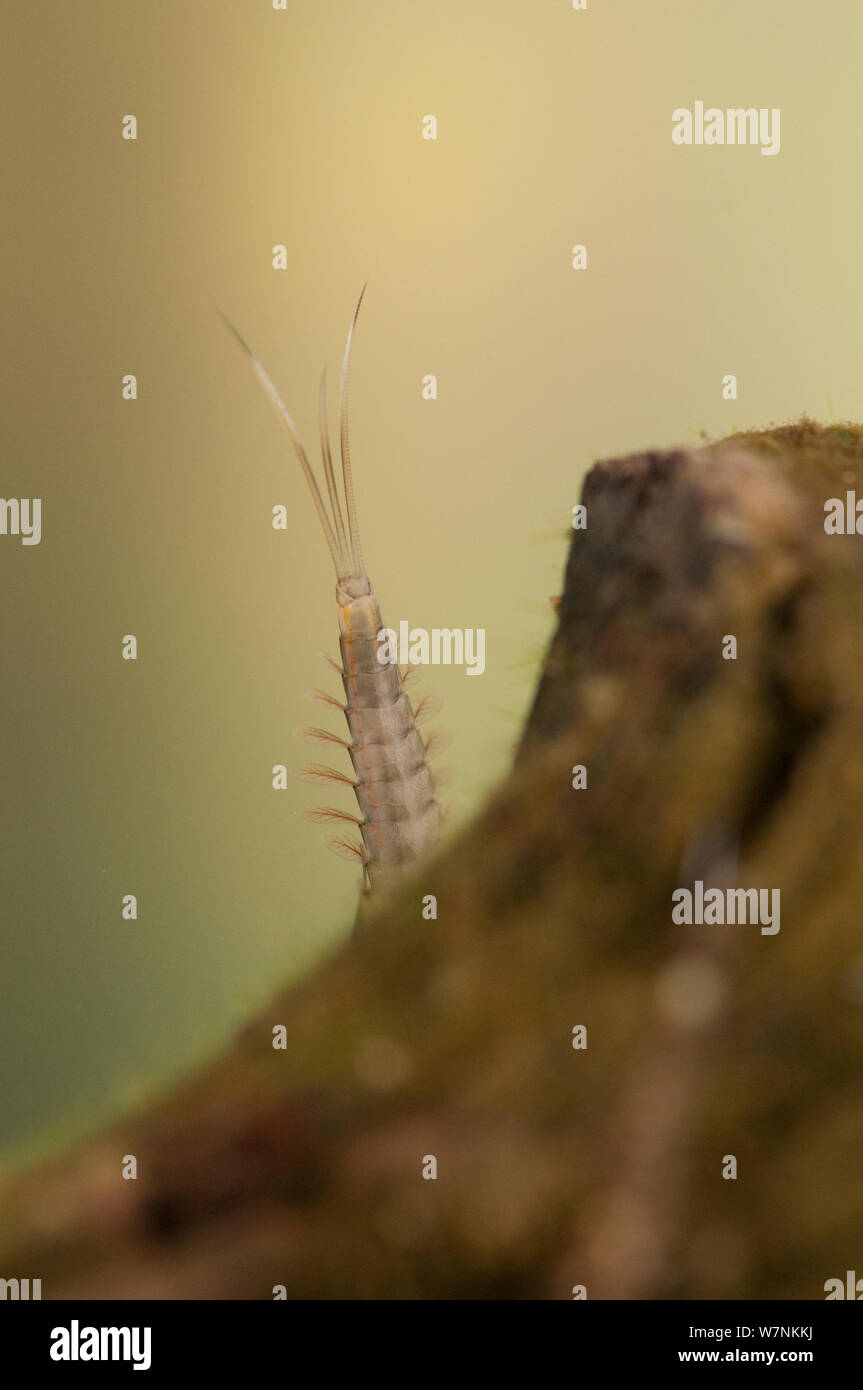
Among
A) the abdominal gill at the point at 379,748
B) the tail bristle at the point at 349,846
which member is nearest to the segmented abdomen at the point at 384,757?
the abdominal gill at the point at 379,748

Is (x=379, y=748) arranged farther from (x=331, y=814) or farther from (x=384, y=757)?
(x=331, y=814)

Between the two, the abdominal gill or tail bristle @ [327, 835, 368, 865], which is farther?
tail bristle @ [327, 835, 368, 865]

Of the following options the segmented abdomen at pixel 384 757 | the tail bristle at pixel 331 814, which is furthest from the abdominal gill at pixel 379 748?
the tail bristle at pixel 331 814

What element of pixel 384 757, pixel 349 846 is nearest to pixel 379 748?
pixel 384 757

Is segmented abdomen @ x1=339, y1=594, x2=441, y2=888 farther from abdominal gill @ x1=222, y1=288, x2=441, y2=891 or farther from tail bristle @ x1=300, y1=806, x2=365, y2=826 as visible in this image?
tail bristle @ x1=300, y1=806, x2=365, y2=826

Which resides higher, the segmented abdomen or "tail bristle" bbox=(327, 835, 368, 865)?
the segmented abdomen

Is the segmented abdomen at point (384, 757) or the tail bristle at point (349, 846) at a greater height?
the segmented abdomen at point (384, 757)

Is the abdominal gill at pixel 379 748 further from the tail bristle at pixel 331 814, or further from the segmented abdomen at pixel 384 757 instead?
the tail bristle at pixel 331 814

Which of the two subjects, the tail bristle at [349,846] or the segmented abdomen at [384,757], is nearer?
the segmented abdomen at [384,757]

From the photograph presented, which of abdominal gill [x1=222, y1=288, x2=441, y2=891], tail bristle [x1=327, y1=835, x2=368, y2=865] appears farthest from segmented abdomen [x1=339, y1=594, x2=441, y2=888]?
tail bristle [x1=327, y1=835, x2=368, y2=865]
